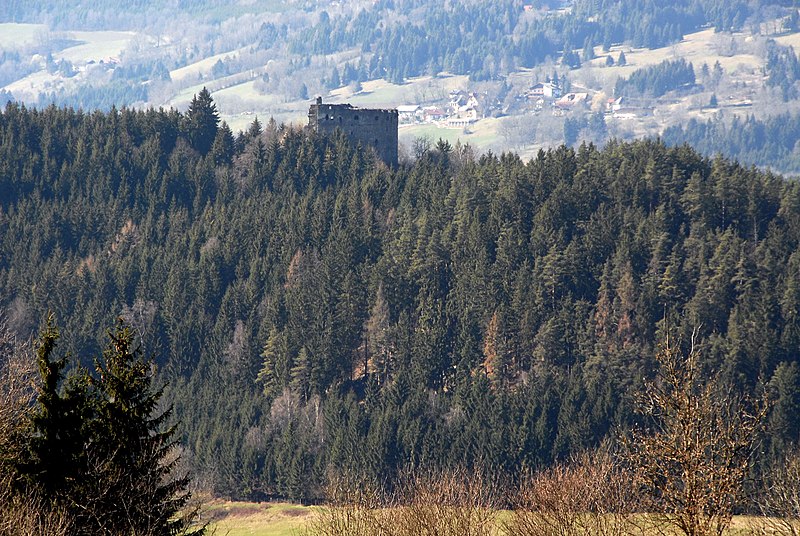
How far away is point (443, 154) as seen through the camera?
527ft

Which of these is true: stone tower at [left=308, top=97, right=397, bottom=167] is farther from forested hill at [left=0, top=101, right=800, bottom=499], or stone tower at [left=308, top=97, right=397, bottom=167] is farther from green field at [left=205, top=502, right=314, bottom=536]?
green field at [left=205, top=502, right=314, bottom=536]

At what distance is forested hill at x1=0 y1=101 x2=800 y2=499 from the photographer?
121250mm

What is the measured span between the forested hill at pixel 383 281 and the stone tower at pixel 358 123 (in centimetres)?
197

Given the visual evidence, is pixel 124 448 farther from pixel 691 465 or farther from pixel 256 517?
pixel 256 517

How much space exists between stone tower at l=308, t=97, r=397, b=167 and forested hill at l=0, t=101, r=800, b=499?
197 cm

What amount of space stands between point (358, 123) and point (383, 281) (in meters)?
24.0

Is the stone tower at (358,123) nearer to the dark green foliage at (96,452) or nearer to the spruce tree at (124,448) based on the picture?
the spruce tree at (124,448)

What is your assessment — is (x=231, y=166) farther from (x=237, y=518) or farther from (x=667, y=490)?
(x=667, y=490)

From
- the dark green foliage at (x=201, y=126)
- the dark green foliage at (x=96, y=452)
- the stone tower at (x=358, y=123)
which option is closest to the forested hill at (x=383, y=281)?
the dark green foliage at (x=201, y=126)

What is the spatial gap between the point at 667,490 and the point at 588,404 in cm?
8561

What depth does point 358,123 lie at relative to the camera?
6220 inches

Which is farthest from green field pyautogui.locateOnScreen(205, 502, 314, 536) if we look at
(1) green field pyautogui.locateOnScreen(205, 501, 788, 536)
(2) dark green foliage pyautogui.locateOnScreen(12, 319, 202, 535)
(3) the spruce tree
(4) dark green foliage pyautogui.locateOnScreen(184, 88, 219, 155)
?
(4) dark green foliage pyautogui.locateOnScreen(184, 88, 219, 155)

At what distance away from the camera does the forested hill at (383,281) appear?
121 m

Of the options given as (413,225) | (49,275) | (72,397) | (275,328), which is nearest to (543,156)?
(413,225)
